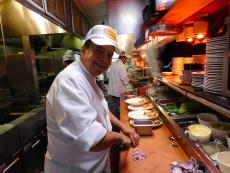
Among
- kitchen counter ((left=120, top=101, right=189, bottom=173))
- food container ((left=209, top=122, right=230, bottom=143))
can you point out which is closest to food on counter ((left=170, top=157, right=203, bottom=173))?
kitchen counter ((left=120, top=101, right=189, bottom=173))

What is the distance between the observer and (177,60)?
300 cm

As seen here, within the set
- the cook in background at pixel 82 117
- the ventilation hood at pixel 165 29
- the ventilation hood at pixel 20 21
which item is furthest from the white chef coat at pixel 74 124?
the ventilation hood at pixel 20 21

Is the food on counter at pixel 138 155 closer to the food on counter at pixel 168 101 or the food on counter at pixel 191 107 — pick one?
the food on counter at pixel 191 107

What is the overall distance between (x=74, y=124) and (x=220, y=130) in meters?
1.12

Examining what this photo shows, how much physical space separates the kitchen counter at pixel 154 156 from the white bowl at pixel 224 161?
36cm

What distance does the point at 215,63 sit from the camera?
1347 millimetres

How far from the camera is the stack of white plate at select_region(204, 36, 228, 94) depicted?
51.3 inches

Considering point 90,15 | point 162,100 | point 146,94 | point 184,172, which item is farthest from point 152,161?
point 90,15

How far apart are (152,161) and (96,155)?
48 cm

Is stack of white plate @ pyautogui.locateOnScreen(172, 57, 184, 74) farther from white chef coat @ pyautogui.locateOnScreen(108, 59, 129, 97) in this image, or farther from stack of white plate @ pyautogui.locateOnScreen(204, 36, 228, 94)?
white chef coat @ pyautogui.locateOnScreen(108, 59, 129, 97)

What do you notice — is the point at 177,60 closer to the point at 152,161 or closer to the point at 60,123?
the point at 152,161

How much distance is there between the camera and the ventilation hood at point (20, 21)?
240 centimetres

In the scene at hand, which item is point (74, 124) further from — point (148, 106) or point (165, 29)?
point (148, 106)

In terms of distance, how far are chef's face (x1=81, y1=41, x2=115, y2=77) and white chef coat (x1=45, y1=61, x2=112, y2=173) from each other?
0.05 meters
